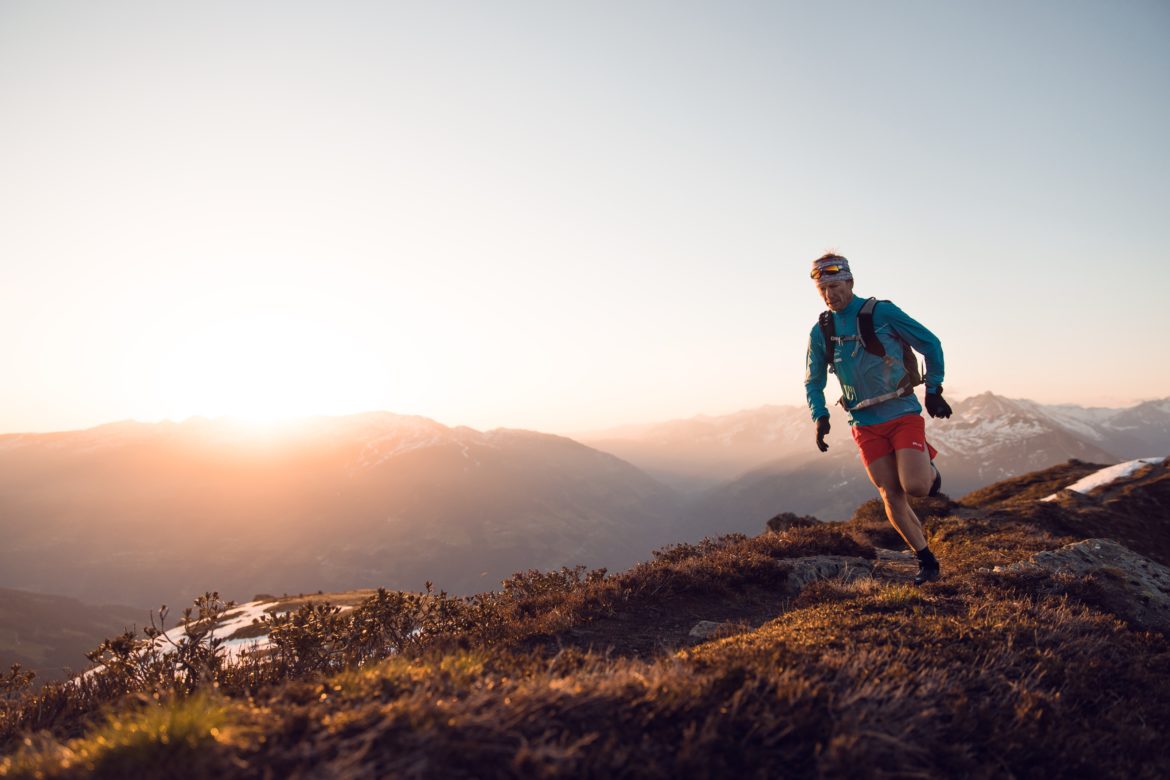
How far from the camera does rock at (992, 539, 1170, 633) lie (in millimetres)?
5969

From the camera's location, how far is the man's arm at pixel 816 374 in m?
7.43

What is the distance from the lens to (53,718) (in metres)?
5.99

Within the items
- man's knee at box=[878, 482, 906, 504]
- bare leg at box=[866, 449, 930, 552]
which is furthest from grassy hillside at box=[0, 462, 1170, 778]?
man's knee at box=[878, 482, 906, 504]

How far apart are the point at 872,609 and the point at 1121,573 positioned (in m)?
3.61

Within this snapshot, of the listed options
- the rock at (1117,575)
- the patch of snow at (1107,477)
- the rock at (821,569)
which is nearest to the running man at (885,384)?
the rock at (1117,575)

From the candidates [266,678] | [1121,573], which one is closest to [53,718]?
[266,678]

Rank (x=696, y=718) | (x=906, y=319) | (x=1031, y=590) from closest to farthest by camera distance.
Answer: (x=696, y=718) → (x=1031, y=590) → (x=906, y=319)

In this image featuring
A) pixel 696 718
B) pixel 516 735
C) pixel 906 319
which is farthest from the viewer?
pixel 906 319

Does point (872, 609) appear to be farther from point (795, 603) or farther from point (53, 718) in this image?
point (53, 718)

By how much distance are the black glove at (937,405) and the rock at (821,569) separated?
3.03m

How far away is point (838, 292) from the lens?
7141mm

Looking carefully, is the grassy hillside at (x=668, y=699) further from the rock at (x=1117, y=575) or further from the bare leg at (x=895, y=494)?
the bare leg at (x=895, y=494)

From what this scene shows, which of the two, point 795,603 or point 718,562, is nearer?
point 795,603

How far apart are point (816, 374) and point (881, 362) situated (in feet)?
2.98
